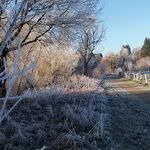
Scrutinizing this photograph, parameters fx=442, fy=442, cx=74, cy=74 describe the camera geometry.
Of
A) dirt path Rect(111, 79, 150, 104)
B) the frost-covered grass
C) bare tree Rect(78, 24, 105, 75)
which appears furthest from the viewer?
bare tree Rect(78, 24, 105, 75)

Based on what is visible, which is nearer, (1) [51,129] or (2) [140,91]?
(1) [51,129]

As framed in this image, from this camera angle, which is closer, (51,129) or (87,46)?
(51,129)

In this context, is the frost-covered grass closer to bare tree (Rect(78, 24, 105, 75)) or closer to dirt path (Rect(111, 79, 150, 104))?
Answer: dirt path (Rect(111, 79, 150, 104))

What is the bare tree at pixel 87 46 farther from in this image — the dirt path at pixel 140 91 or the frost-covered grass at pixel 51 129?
the frost-covered grass at pixel 51 129

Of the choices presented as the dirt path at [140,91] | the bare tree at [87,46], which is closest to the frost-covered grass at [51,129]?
the dirt path at [140,91]

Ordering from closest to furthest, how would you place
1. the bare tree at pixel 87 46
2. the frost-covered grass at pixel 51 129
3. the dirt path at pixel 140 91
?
the frost-covered grass at pixel 51 129, the dirt path at pixel 140 91, the bare tree at pixel 87 46

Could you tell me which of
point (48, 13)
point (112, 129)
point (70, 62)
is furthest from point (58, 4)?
point (70, 62)

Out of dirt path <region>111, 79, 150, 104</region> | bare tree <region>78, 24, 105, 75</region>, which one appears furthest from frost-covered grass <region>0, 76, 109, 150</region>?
bare tree <region>78, 24, 105, 75</region>

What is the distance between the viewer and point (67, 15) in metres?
18.2

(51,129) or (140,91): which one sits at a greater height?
(140,91)

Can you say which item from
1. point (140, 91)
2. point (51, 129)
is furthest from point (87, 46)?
point (51, 129)

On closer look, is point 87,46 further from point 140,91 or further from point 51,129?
point 51,129

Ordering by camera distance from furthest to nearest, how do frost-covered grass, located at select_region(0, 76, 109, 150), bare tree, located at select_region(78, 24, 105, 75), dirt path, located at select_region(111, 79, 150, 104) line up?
1. bare tree, located at select_region(78, 24, 105, 75)
2. dirt path, located at select_region(111, 79, 150, 104)
3. frost-covered grass, located at select_region(0, 76, 109, 150)

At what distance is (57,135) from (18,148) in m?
1.29
